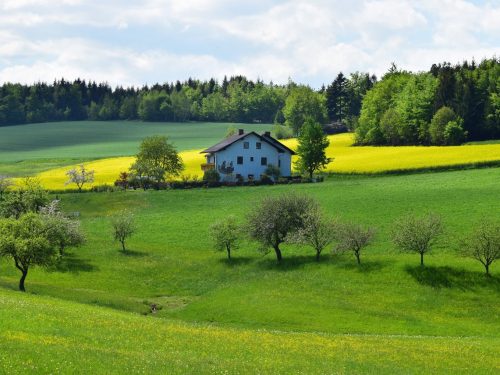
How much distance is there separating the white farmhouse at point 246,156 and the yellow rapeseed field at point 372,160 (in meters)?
10.1

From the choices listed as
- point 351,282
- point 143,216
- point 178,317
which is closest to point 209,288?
point 178,317

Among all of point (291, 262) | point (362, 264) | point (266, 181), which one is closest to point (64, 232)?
point (291, 262)

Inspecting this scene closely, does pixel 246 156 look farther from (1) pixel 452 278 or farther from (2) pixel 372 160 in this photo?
(1) pixel 452 278

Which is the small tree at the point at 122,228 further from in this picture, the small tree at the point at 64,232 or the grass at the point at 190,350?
the grass at the point at 190,350

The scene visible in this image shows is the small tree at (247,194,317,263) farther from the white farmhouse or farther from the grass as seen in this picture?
the white farmhouse

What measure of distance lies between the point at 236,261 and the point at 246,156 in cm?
5778

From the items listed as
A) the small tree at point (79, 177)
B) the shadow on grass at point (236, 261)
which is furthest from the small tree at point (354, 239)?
the small tree at point (79, 177)

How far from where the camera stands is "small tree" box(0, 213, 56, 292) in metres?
53.4

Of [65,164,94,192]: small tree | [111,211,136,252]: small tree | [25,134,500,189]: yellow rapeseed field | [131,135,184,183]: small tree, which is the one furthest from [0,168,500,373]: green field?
[131,135,184,183]: small tree

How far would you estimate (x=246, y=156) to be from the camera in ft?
406

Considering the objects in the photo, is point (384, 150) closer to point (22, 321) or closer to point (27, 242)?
point (27, 242)

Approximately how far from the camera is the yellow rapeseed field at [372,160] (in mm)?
112875

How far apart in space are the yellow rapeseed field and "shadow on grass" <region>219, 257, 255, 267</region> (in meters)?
50.4

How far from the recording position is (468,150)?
121 meters
